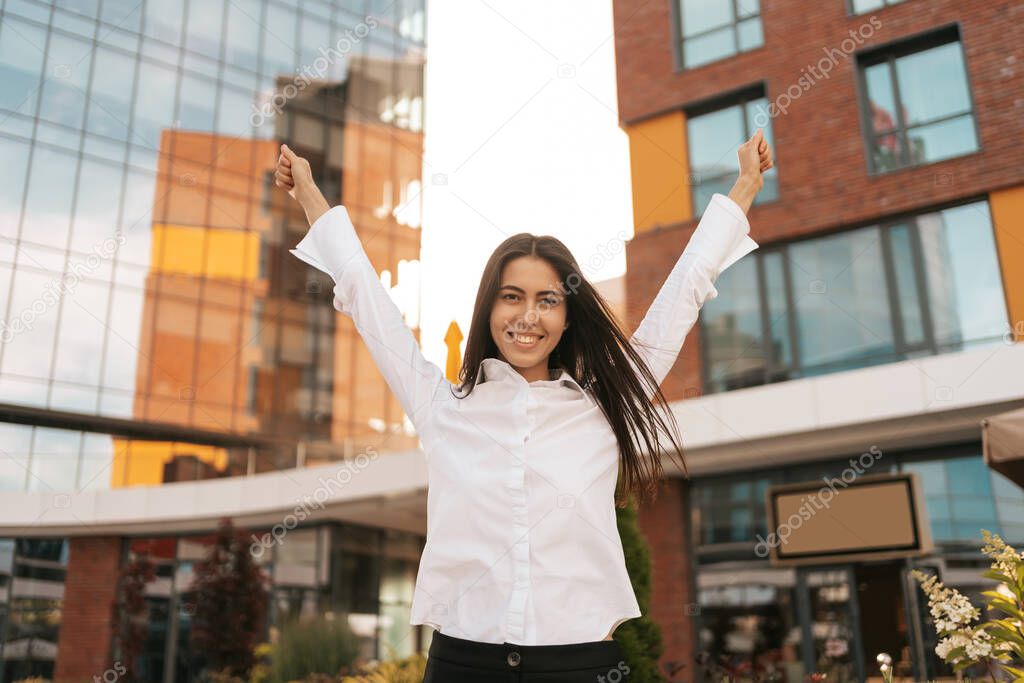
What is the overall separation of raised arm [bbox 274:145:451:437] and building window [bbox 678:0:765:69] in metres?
14.9

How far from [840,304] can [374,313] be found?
42.8 ft

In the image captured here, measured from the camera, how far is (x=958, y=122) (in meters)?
13.6

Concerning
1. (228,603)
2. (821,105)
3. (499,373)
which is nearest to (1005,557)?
(499,373)

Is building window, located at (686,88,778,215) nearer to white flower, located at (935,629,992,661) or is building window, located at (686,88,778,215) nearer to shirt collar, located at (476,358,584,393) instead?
white flower, located at (935,629,992,661)

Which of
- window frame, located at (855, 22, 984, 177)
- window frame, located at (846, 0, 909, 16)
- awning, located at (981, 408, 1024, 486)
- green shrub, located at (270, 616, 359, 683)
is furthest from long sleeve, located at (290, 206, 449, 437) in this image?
window frame, located at (846, 0, 909, 16)

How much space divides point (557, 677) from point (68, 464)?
78.9ft

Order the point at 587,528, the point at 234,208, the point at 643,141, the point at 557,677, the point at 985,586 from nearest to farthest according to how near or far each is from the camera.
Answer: the point at 557,677 < the point at 587,528 < the point at 985,586 < the point at 643,141 < the point at 234,208

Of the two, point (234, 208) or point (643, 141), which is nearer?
point (643, 141)

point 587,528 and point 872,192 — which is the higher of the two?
point 872,192

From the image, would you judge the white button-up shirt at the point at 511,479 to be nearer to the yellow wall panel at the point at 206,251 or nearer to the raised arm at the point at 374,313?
the raised arm at the point at 374,313

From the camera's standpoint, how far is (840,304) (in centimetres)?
1402

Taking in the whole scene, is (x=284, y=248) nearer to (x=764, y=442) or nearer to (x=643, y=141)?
(x=643, y=141)

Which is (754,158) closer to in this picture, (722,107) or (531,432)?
(531,432)

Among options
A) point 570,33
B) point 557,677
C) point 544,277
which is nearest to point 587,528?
point 557,677
